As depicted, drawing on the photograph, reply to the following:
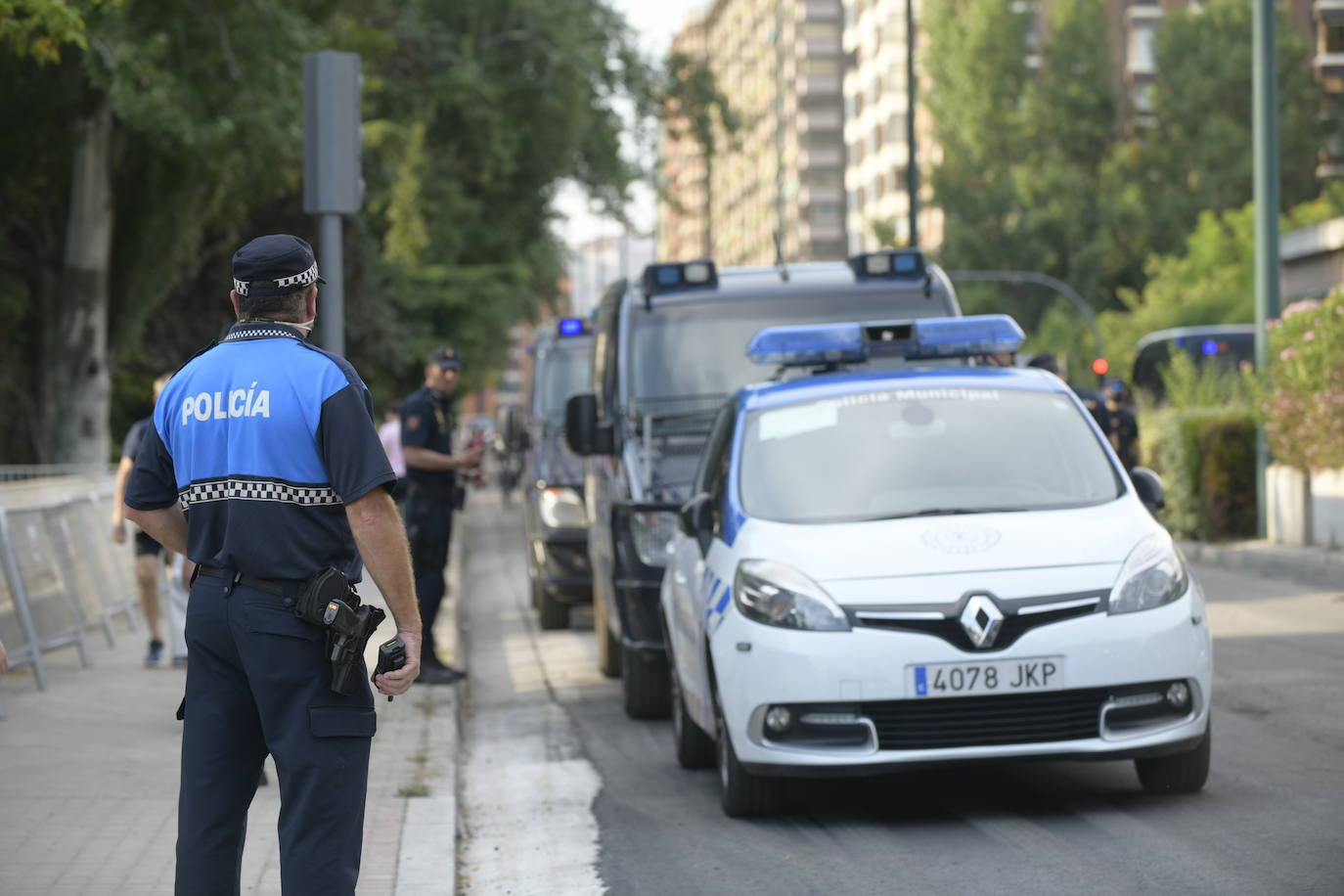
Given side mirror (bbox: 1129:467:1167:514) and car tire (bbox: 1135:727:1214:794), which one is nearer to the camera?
car tire (bbox: 1135:727:1214:794)

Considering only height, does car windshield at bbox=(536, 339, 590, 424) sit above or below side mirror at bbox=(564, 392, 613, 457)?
above

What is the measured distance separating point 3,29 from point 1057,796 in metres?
6.38

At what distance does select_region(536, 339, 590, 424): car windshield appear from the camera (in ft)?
62.2

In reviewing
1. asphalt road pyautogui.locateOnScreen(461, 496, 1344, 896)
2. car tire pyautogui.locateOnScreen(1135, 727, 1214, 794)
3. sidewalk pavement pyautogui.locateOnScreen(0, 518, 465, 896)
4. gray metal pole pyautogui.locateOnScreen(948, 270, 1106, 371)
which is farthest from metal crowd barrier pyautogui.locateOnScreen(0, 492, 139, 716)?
gray metal pole pyautogui.locateOnScreen(948, 270, 1106, 371)

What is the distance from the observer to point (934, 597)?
7.13 meters

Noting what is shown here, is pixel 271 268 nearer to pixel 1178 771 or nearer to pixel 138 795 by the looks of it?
pixel 138 795

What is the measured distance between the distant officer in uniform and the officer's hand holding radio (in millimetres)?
7450

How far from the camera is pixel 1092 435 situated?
8422 mm

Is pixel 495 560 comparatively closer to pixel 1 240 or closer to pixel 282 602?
pixel 1 240

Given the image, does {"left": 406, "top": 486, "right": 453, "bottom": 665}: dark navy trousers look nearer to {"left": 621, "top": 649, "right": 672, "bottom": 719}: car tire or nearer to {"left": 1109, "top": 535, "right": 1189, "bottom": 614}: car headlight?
{"left": 621, "top": 649, "right": 672, "bottom": 719}: car tire

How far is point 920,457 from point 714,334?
378 cm

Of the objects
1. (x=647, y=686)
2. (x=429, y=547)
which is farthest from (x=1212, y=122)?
(x=647, y=686)

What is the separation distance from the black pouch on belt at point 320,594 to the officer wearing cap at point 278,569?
3 cm

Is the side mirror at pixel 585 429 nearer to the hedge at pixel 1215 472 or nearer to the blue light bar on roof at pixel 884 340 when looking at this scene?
the blue light bar on roof at pixel 884 340
